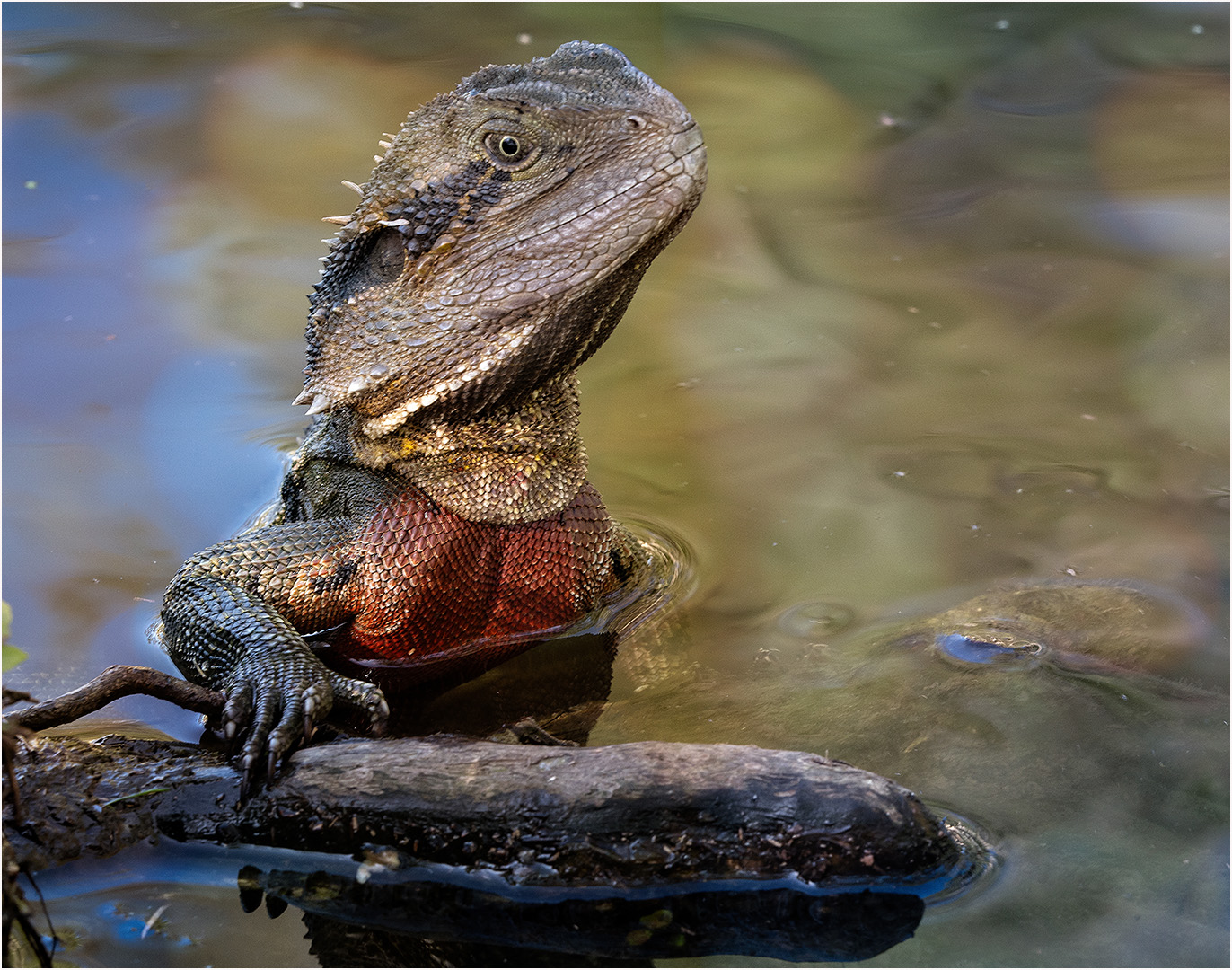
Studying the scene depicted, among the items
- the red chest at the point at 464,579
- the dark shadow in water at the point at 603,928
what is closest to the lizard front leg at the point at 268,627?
the red chest at the point at 464,579

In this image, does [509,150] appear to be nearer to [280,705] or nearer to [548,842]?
[280,705]

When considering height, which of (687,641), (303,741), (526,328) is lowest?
(687,641)

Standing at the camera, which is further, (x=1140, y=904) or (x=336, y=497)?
(x=336, y=497)

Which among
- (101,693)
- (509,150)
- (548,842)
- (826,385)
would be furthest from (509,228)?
(826,385)

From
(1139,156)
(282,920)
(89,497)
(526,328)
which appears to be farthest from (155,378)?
(1139,156)

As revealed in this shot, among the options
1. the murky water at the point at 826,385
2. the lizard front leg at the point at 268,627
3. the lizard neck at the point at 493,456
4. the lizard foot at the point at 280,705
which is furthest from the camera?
the lizard neck at the point at 493,456

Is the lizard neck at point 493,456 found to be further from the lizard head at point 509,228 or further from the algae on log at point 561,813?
the algae on log at point 561,813

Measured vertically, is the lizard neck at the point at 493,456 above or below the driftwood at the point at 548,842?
above

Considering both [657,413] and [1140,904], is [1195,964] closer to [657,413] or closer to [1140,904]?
[1140,904]
